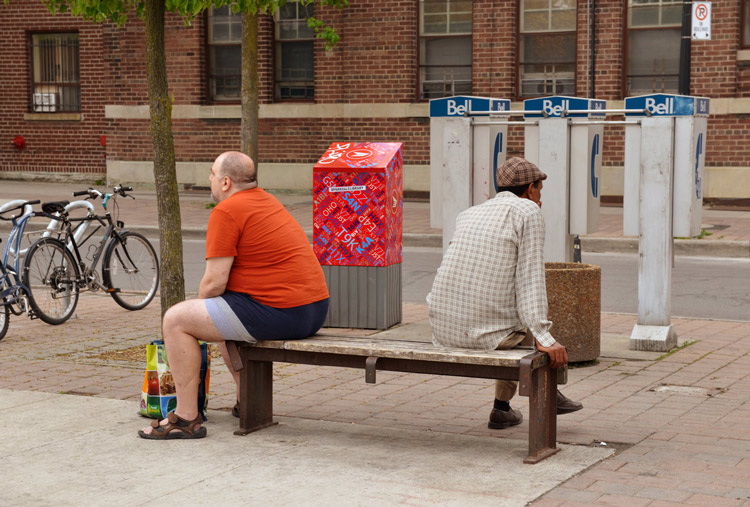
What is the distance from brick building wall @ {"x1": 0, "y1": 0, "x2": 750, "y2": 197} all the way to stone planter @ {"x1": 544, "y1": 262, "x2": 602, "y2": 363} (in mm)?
11568

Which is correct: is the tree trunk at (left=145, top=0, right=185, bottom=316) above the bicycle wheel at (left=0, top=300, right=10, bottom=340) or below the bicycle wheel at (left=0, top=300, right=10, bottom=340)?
above

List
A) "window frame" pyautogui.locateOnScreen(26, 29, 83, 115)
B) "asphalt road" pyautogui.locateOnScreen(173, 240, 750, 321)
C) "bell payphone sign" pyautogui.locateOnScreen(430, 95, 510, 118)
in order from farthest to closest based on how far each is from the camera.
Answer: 1. "window frame" pyautogui.locateOnScreen(26, 29, 83, 115)
2. "asphalt road" pyautogui.locateOnScreen(173, 240, 750, 321)
3. "bell payphone sign" pyautogui.locateOnScreen(430, 95, 510, 118)

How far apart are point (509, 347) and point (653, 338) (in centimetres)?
300

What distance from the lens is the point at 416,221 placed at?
17.6m

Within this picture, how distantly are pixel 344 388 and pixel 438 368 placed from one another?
1768 millimetres

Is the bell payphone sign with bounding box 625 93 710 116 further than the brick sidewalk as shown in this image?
Yes

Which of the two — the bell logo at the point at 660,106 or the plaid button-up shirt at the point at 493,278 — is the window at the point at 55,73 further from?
the plaid button-up shirt at the point at 493,278

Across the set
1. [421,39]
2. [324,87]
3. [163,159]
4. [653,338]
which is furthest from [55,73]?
[653,338]

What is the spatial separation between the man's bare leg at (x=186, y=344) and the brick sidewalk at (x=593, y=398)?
2.73 ft

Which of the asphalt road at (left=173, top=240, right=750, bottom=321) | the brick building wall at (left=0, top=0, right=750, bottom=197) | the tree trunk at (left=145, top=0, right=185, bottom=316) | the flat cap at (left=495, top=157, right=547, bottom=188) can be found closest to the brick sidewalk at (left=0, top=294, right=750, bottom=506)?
the tree trunk at (left=145, top=0, right=185, bottom=316)

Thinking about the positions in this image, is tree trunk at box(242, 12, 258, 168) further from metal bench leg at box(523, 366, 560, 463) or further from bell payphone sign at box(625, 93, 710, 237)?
metal bench leg at box(523, 366, 560, 463)

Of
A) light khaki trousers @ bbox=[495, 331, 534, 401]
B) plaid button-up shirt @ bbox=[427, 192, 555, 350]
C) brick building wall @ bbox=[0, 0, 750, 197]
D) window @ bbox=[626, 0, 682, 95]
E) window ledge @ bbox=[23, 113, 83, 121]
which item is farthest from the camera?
window ledge @ bbox=[23, 113, 83, 121]

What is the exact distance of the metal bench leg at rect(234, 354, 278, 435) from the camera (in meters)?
6.05

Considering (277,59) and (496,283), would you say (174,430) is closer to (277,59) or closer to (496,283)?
(496,283)
